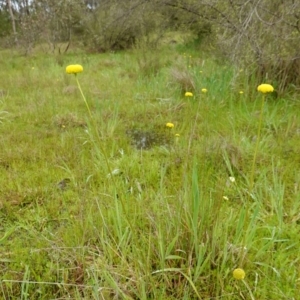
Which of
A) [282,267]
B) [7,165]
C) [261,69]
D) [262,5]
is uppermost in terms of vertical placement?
[262,5]

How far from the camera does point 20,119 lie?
3021mm

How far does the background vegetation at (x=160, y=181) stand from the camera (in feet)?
3.44

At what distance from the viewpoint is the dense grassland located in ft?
3.41

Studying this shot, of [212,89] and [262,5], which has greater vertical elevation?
[262,5]

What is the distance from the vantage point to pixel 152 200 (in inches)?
57.8

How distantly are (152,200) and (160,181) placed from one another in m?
0.13

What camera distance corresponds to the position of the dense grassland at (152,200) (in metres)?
1.04

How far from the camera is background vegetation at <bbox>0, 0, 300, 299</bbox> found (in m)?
1.05

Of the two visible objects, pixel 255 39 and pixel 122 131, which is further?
pixel 255 39

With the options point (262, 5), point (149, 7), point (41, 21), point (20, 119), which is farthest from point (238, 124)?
point (41, 21)

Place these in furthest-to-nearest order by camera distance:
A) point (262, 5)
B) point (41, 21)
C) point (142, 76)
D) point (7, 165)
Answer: point (41, 21) → point (142, 76) → point (262, 5) → point (7, 165)

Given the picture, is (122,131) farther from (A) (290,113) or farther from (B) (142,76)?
(B) (142,76)

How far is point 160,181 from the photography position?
1.54m

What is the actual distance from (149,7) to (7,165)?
13.7 feet
